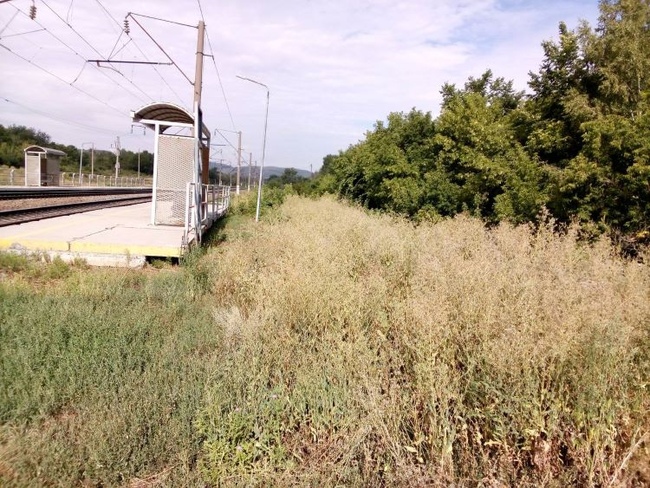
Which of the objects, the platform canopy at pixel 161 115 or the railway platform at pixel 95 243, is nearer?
the railway platform at pixel 95 243

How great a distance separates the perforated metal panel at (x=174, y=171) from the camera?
11.2 m

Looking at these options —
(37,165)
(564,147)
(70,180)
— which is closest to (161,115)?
(564,147)

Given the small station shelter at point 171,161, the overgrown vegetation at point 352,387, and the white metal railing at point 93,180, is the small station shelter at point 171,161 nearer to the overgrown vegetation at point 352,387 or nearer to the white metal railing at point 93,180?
the overgrown vegetation at point 352,387

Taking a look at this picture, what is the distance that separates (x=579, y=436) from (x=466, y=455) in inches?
26.1

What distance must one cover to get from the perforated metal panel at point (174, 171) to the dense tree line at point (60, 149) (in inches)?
1713

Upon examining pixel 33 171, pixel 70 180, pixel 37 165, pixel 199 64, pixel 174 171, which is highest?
pixel 199 64

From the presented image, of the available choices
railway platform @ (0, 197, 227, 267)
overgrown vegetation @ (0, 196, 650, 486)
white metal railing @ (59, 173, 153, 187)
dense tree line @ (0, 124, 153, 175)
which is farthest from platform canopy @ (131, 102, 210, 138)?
dense tree line @ (0, 124, 153, 175)

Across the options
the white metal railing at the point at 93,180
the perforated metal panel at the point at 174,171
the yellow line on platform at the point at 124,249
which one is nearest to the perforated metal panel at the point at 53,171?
the white metal railing at the point at 93,180

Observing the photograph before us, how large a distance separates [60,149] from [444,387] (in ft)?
315

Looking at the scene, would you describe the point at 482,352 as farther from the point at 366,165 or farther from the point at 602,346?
the point at 366,165

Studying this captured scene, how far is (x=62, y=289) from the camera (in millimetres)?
5660

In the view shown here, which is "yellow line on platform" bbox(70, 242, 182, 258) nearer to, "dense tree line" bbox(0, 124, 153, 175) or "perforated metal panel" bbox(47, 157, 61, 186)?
"perforated metal panel" bbox(47, 157, 61, 186)

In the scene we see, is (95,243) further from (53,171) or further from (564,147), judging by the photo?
(53,171)

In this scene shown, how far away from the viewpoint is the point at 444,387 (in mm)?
2738
